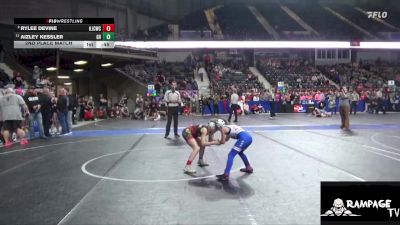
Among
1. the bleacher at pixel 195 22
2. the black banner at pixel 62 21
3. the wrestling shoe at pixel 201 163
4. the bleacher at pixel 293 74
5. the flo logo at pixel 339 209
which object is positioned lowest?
the wrestling shoe at pixel 201 163

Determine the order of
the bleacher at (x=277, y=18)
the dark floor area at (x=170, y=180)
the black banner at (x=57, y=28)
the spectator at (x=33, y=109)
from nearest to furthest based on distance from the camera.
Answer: the dark floor area at (x=170, y=180) → the spectator at (x=33, y=109) → the black banner at (x=57, y=28) → the bleacher at (x=277, y=18)

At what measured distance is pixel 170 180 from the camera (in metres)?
6.85

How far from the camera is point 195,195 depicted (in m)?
5.83

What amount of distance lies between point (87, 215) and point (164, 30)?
32647 mm

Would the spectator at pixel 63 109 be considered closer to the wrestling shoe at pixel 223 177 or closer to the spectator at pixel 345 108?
the wrestling shoe at pixel 223 177

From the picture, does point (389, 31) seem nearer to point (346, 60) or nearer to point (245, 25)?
point (346, 60)

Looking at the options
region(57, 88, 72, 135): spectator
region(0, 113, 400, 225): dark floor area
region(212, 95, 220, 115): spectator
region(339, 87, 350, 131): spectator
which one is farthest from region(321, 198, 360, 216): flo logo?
region(212, 95, 220, 115): spectator

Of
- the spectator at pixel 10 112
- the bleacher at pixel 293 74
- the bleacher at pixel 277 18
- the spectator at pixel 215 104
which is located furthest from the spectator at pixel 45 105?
the bleacher at pixel 277 18

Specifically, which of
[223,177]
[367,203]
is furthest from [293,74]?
[367,203]

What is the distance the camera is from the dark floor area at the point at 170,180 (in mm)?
4957

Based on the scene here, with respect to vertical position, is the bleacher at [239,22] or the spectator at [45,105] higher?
the bleacher at [239,22]

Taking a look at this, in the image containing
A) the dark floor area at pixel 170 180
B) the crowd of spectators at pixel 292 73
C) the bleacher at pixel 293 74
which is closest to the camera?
the dark floor area at pixel 170 180
